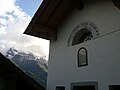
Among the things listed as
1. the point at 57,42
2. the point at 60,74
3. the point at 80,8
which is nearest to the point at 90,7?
the point at 80,8

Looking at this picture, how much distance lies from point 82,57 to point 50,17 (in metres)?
2.65

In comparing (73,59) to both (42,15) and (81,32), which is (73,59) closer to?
(81,32)

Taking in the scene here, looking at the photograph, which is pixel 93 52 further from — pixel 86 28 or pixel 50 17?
pixel 50 17

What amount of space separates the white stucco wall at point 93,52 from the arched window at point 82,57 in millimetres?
163

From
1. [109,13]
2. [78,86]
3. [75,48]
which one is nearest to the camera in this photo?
[109,13]

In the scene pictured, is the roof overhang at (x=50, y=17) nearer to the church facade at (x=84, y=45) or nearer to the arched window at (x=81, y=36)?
the church facade at (x=84, y=45)

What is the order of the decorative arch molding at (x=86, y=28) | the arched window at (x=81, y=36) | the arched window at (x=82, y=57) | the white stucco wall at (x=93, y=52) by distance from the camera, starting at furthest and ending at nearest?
the arched window at (x=81, y=36), the arched window at (x=82, y=57), the decorative arch molding at (x=86, y=28), the white stucco wall at (x=93, y=52)

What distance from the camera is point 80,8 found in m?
8.57

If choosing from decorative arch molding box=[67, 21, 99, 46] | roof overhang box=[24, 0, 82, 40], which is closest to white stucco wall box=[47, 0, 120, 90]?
decorative arch molding box=[67, 21, 99, 46]

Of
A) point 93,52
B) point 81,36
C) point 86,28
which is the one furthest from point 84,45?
point 81,36

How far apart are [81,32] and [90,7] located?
1169 mm

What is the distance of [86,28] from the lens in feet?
26.6

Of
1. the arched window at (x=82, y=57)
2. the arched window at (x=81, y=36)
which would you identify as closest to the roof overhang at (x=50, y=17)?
the arched window at (x=81, y=36)

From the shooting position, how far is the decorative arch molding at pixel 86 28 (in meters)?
7.58
